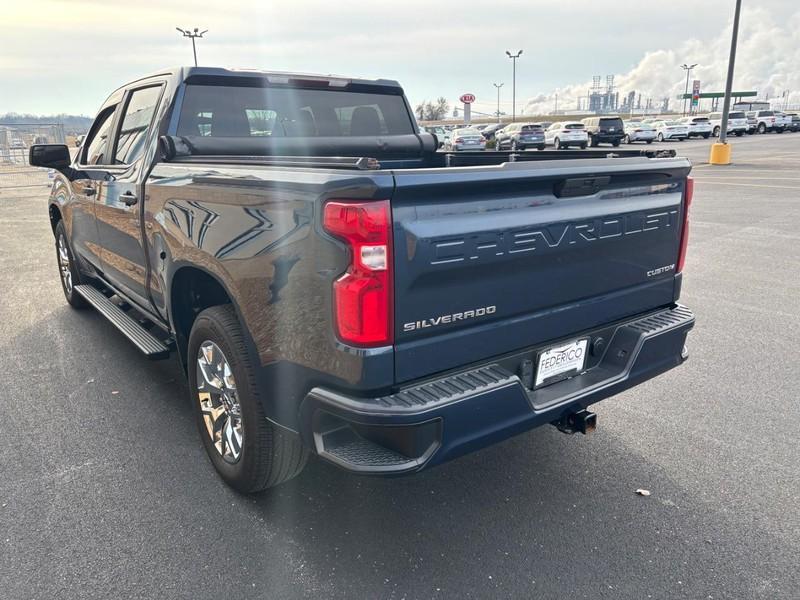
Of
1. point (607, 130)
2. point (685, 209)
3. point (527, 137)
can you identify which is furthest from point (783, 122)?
point (685, 209)

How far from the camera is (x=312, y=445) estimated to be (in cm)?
238

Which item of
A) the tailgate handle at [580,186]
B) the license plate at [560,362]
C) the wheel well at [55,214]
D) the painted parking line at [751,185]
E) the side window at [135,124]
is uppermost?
the side window at [135,124]

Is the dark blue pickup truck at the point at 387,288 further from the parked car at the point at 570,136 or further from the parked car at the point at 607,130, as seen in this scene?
the parked car at the point at 607,130

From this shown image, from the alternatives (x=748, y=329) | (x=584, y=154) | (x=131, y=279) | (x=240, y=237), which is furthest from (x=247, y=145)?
(x=748, y=329)

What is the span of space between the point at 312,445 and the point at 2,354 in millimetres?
3877

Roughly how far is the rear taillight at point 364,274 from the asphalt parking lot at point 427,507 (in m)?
1.07

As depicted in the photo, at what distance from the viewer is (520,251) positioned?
8.07 ft

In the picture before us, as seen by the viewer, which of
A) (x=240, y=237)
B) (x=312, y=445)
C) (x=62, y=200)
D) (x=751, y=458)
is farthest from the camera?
(x=62, y=200)

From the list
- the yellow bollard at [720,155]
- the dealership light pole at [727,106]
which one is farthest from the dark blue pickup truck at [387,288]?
the yellow bollard at [720,155]

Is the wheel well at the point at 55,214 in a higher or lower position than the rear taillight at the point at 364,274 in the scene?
lower

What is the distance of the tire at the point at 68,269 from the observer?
5922 mm

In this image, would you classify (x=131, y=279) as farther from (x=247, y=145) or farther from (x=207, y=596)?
(x=207, y=596)

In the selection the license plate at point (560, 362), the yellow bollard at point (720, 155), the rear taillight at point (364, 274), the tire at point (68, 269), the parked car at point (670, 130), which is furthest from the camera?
the parked car at point (670, 130)

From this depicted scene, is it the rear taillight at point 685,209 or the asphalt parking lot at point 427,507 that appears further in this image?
the rear taillight at point 685,209
